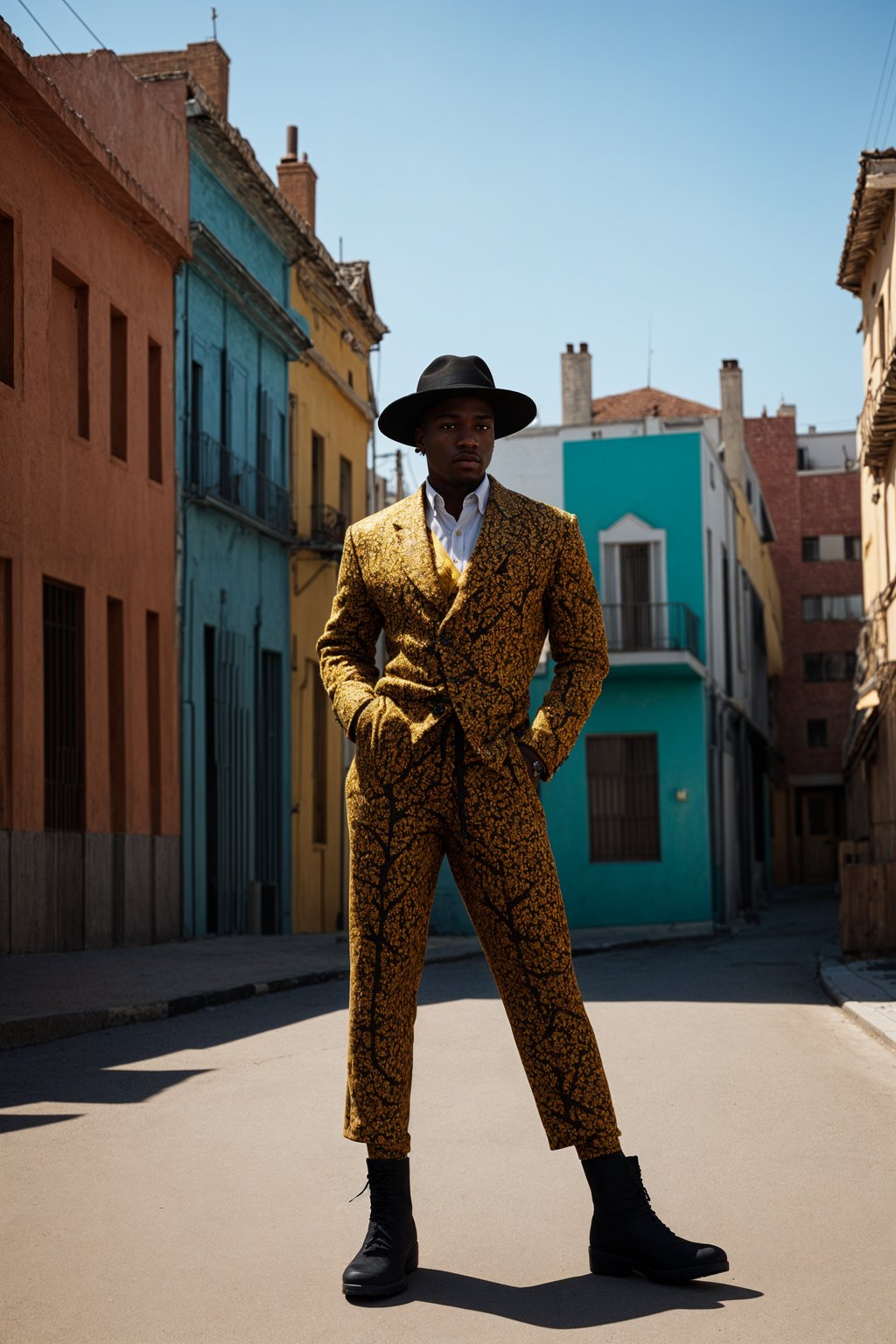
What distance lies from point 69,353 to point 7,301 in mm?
1723

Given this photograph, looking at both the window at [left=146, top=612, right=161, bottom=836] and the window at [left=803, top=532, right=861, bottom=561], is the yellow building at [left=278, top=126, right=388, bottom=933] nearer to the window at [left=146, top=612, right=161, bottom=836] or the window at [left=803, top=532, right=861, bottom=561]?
the window at [left=146, top=612, right=161, bottom=836]

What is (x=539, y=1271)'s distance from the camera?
409cm

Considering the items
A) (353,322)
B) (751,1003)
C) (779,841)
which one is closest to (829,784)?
(779,841)

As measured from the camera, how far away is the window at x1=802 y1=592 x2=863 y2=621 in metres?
58.0

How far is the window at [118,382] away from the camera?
17.8 m

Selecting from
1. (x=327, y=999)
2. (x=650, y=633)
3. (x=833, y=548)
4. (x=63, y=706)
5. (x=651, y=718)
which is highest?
(x=833, y=548)

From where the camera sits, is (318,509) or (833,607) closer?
(318,509)

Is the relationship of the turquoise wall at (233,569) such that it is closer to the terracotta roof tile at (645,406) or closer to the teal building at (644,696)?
the teal building at (644,696)

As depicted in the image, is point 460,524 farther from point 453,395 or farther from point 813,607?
point 813,607

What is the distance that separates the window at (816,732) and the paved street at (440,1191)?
161 feet

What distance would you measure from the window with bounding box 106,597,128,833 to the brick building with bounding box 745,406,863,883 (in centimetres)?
4166

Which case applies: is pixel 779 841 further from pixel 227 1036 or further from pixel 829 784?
pixel 227 1036

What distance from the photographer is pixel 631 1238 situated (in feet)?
13.1

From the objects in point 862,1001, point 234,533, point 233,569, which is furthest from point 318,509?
point 862,1001
